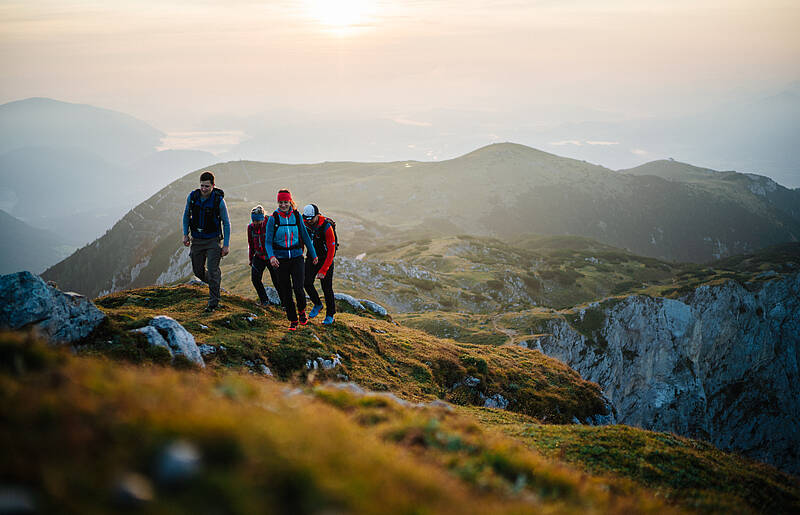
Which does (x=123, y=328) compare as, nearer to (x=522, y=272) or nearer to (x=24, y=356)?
(x=24, y=356)

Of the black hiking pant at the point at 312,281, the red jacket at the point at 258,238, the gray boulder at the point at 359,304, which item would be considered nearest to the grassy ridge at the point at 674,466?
the black hiking pant at the point at 312,281

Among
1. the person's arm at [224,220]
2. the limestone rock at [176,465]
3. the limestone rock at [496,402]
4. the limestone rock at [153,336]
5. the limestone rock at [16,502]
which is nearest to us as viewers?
the limestone rock at [16,502]

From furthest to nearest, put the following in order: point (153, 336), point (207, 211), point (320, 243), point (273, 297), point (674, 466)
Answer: point (273, 297), point (320, 243), point (207, 211), point (153, 336), point (674, 466)

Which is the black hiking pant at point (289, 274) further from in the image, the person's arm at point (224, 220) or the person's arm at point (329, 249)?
the person's arm at point (224, 220)

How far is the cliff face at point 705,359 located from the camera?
2030 inches

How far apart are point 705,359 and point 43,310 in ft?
282

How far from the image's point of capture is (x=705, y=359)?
67.5m

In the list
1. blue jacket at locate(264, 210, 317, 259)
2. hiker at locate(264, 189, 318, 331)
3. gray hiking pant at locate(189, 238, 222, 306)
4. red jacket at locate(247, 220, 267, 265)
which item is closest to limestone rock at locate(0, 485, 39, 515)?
hiker at locate(264, 189, 318, 331)

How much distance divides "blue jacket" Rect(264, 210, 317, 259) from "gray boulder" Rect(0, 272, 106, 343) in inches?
230

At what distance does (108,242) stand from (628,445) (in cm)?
18742

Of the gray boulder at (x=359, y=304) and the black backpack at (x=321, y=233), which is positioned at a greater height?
the black backpack at (x=321, y=233)

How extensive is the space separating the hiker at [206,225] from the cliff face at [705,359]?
37120 millimetres

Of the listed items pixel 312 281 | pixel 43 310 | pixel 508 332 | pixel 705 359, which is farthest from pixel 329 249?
pixel 705 359

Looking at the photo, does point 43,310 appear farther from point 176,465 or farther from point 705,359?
point 705,359
